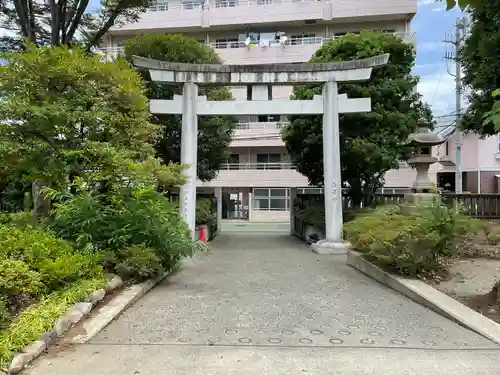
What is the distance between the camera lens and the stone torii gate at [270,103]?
43.9ft

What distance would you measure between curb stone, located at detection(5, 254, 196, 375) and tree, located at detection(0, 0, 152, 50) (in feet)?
31.3

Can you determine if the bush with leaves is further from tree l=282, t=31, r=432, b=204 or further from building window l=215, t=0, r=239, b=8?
building window l=215, t=0, r=239, b=8

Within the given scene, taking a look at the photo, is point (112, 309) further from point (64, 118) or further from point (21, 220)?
point (64, 118)

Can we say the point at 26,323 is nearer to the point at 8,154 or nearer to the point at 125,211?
the point at 125,211

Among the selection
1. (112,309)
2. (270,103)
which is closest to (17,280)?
(112,309)

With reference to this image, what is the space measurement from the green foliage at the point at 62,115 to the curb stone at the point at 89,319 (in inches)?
91.9

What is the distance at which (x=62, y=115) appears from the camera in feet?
26.6

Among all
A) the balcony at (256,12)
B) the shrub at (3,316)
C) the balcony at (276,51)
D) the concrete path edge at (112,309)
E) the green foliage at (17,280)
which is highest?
the balcony at (256,12)

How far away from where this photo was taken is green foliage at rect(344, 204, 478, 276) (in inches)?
298

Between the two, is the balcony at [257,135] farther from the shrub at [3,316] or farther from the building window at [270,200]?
the shrub at [3,316]

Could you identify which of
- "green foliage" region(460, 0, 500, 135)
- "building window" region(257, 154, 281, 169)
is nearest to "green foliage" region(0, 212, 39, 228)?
"green foliage" region(460, 0, 500, 135)

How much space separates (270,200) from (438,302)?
27421mm

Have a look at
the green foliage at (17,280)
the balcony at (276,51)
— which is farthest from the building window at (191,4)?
the green foliage at (17,280)

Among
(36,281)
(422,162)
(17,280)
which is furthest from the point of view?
(422,162)
